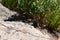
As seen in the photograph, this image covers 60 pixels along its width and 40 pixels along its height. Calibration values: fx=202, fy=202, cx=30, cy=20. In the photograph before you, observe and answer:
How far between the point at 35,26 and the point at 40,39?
527 mm

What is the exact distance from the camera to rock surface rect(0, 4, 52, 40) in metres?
3.76

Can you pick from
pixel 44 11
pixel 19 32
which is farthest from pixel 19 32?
pixel 44 11

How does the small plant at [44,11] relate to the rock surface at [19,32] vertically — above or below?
above

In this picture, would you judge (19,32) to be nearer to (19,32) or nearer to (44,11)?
(19,32)

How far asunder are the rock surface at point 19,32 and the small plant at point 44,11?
1.26 feet

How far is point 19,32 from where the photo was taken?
13.0 ft

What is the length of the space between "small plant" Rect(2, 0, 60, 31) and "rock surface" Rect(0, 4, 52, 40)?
1.26ft

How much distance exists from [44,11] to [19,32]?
89cm

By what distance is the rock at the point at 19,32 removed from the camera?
3.76 m

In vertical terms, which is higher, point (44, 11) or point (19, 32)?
point (44, 11)

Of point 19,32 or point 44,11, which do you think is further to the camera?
point 44,11

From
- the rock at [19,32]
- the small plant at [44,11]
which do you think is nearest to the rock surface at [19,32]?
the rock at [19,32]

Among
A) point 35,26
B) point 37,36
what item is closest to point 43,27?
point 35,26

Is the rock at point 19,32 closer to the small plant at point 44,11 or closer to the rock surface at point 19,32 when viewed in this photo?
the rock surface at point 19,32
